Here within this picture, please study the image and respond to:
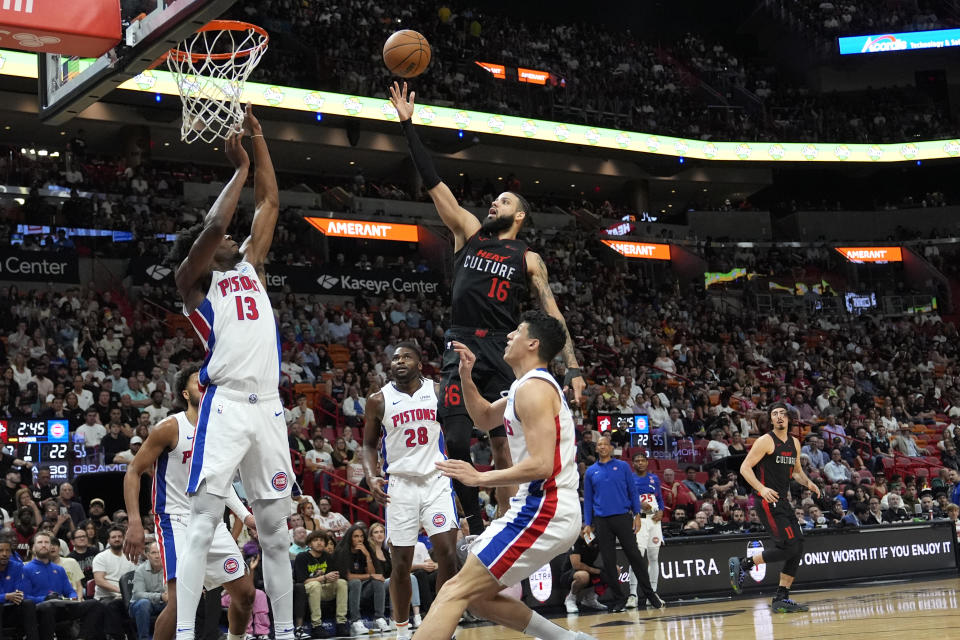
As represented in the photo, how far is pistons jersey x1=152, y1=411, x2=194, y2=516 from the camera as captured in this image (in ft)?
21.6

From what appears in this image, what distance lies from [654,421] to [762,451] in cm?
909

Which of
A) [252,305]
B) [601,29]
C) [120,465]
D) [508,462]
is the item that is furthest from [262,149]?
[601,29]

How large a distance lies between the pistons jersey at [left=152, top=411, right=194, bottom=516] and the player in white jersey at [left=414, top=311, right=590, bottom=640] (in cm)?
223

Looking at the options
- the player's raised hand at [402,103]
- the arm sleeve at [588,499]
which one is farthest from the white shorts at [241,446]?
the arm sleeve at [588,499]

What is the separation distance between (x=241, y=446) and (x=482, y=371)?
1717mm

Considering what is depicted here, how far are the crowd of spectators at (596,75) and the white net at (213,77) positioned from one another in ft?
67.0

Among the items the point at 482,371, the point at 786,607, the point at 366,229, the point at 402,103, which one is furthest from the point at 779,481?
the point at 366,229

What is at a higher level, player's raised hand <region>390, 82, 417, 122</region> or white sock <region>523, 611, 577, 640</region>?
player's raised hand <region>390, 82, 417, 122</region>

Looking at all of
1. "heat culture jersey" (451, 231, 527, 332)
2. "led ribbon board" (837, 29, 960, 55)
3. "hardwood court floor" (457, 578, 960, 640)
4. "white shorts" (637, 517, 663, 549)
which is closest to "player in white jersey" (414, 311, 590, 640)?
"heat culture jersey" (451, 231, 527, 332)

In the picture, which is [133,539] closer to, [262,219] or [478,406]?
[262,219]

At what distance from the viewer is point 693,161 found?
35625mm

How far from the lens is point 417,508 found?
7.52 meters

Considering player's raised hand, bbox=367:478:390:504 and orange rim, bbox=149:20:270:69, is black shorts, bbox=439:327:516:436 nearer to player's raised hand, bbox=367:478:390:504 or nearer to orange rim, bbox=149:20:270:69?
player's raised hand, bbox=367:478:390:504

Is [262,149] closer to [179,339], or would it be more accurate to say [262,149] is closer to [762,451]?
[762,451]
